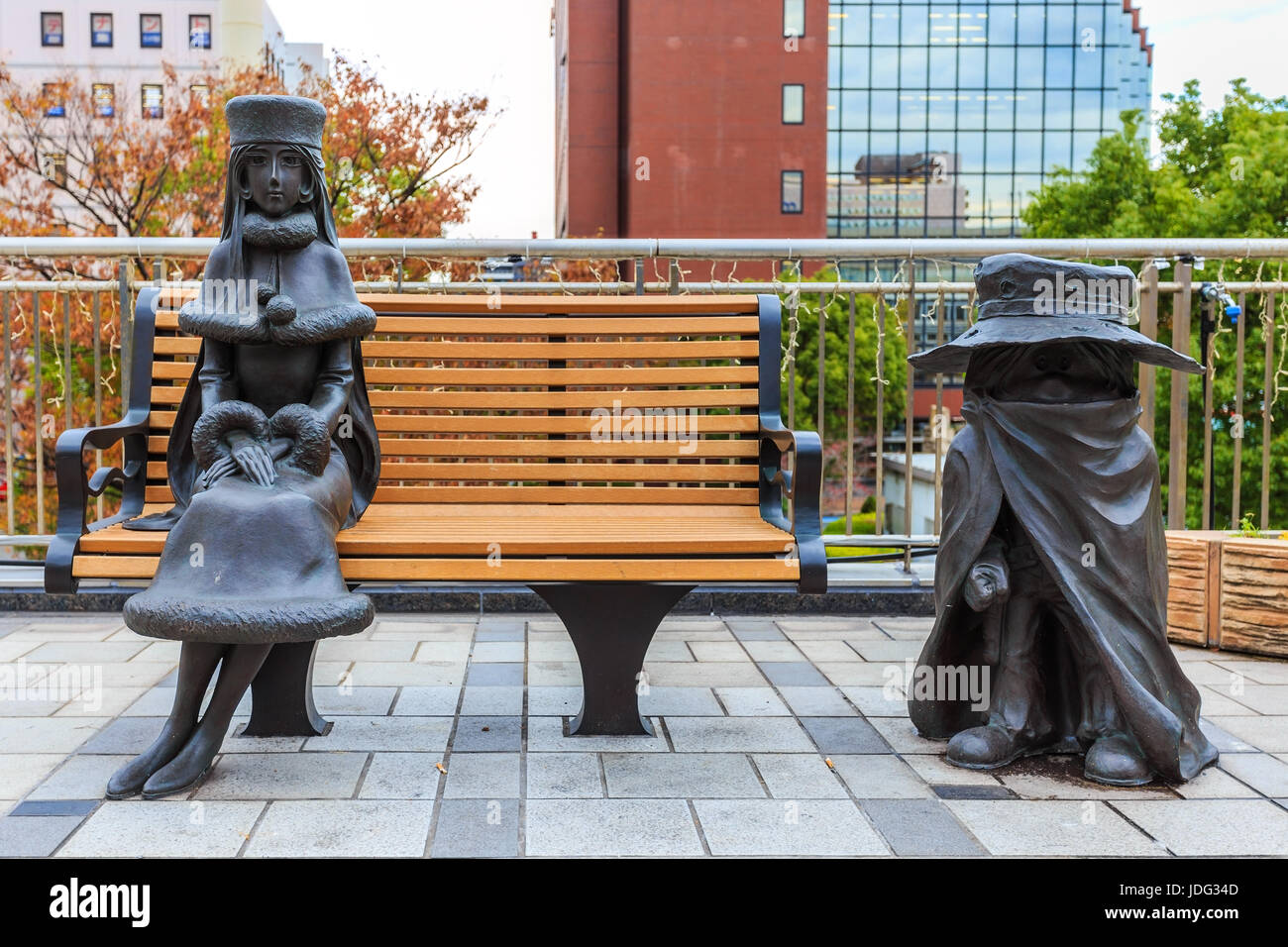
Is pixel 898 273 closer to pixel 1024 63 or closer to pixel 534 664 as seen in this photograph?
pixel 534 664

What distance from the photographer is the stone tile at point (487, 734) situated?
390 cm

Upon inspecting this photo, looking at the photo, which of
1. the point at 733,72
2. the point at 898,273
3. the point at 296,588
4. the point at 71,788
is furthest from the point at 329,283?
the point at 733,72

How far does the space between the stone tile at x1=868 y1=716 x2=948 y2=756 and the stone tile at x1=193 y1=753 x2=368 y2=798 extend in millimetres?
1721

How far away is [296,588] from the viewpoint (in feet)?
10.7

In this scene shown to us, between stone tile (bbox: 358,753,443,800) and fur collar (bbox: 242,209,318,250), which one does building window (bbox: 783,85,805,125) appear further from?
stone tile (bbox: 358,753,443,800)

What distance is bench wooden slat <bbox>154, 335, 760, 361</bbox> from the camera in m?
4.72

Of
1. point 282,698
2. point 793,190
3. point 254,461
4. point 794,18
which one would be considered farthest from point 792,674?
point 794,18

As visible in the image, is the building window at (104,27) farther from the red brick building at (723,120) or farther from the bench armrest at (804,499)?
the bench armrest at (804,499)

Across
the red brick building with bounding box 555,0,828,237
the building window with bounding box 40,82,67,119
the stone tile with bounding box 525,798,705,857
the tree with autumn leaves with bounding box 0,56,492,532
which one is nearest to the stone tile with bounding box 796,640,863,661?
the stone tile with bounding box 525,798,705,857

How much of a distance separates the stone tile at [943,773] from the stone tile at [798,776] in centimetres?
27

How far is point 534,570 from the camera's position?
3.65m

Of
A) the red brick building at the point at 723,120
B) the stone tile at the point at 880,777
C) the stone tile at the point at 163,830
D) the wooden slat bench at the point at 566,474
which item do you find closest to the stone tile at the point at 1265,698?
the stone tile at the point at 880,777

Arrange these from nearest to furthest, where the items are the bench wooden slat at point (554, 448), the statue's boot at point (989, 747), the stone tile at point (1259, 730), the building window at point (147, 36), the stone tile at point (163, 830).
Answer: the stone tile at point (163, 830), the statue's boot at point (989, 747), the stone tile at point (1259, 730), the bench wooden slat at point (554, 448), the building window at point (147, 36)

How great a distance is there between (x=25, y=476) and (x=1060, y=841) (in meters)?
15.4
